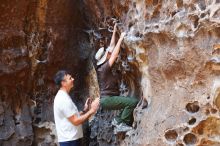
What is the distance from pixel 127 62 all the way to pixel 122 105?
0.48 meters


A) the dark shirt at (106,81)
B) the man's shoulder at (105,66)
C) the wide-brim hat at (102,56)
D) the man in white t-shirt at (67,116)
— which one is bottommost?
the man in white t-shirt at (67,116)

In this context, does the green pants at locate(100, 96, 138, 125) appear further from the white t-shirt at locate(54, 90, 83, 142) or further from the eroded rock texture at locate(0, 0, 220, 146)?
the white t-shirt at locate(54, 90, 83, 142)

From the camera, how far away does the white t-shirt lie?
3201 millimetres

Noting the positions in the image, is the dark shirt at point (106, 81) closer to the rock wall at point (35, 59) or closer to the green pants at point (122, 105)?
the green pants at point (122, 105)

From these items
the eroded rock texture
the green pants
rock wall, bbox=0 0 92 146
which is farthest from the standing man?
rock wall, bbox=0 0 92 146

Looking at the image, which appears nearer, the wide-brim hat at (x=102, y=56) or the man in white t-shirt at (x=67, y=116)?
the man in white t-shirt at (x=67, y=116)

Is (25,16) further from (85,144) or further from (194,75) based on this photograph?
(194,75)

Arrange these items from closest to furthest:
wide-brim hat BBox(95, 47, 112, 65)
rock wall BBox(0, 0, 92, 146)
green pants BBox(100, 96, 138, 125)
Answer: green pants BBox(100, 96, 138, 125) → wide-brim hat BBox(95, 47, 112, 65) → rock wall BBox(0, 0, 92, 146)

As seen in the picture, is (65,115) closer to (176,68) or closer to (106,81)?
(106,81)

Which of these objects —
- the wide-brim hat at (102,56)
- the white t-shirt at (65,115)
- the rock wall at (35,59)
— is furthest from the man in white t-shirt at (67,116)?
the rock wall at (35,59)

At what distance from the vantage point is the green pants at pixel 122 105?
139 inches

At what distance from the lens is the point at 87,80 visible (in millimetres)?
4926

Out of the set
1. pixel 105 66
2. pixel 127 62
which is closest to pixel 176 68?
pixel 105 66

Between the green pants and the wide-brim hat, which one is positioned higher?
the wide-brim hat
